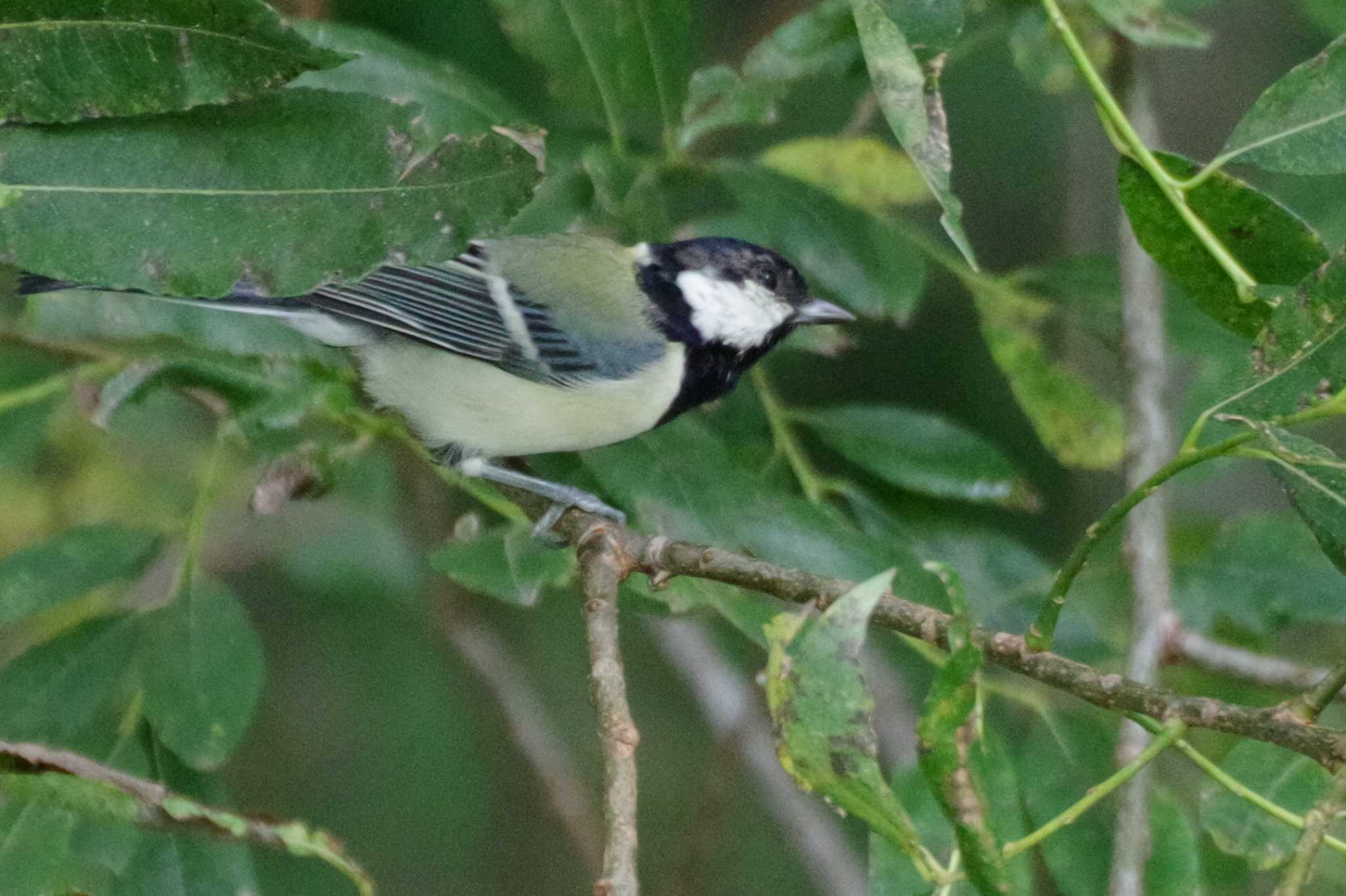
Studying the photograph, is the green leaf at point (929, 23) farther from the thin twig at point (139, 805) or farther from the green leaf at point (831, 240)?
the thin twig at point (139, 805)

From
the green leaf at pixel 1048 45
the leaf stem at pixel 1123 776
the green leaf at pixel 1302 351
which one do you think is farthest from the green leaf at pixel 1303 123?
the green leaf at pixel 1048 45

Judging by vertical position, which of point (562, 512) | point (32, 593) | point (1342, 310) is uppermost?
point (1342, 310)

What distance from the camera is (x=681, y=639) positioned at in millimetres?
2756

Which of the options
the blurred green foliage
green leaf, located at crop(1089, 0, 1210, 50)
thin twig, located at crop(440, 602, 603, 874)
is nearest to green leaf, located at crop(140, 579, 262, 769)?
the blurred green foliage

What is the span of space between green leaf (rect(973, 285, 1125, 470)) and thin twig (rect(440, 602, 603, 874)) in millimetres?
1042

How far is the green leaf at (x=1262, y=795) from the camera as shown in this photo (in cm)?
146

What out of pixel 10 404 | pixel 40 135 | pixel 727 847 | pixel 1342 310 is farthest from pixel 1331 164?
pixel 727 847

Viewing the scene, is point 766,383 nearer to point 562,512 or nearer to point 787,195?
point 787,195

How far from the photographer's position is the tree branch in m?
0.98

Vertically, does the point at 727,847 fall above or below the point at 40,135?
below

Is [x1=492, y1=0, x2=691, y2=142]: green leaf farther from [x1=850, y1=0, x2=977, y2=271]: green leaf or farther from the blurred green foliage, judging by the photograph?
[x1=850, y1=0, x2=977, y2=271]: green leaf

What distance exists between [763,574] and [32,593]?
0.98 m

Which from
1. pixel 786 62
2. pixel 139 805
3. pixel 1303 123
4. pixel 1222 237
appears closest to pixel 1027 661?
pixel 1222 237

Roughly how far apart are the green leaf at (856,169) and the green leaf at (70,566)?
105cm
